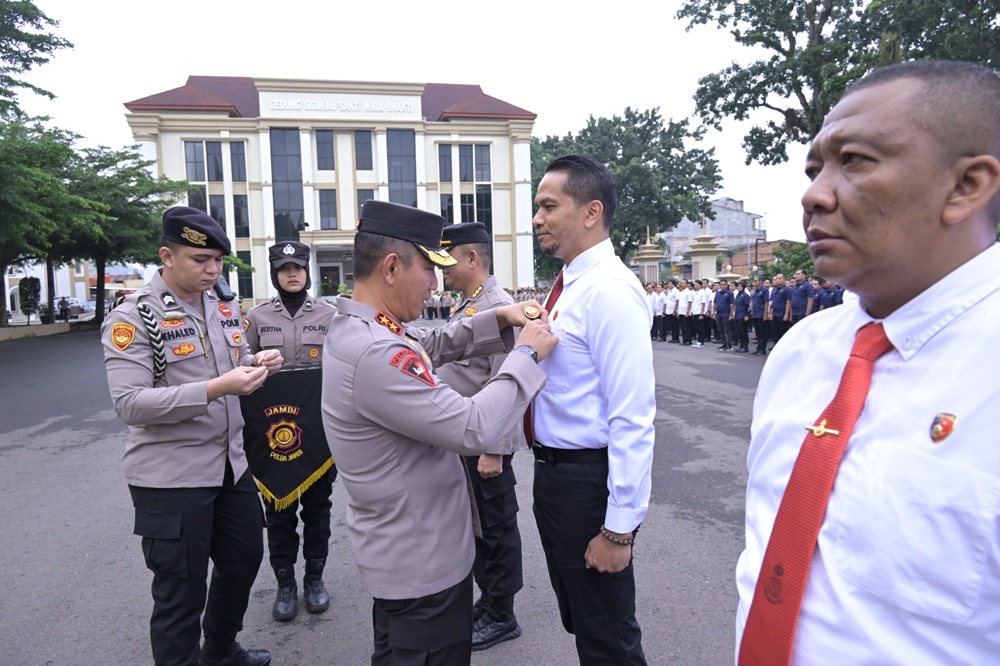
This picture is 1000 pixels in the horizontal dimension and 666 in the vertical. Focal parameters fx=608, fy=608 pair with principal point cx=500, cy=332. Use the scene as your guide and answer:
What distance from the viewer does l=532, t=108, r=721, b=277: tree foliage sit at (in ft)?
135

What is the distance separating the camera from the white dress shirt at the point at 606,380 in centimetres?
200

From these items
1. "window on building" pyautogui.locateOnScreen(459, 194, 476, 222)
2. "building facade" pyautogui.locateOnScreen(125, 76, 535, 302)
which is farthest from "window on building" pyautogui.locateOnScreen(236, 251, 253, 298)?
"window on building" pyautogui.locateOnScreen(459, 194, 476, 222)

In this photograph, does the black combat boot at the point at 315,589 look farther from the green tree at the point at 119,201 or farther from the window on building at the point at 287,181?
the window on building at the point at 287,181

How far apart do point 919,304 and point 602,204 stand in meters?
1.35

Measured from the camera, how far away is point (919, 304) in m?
1.02

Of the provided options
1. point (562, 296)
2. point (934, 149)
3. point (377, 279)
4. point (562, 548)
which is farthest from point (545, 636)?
point (934, 149)

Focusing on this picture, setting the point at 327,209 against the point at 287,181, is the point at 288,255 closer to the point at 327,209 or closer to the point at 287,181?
the point at 327,209

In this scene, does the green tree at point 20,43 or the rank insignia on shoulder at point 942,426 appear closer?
the rank insignia on shoulder at point 942,426

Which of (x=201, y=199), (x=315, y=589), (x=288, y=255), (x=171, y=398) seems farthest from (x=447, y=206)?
(x=171, y=398)

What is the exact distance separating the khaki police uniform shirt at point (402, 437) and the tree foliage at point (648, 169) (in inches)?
1603

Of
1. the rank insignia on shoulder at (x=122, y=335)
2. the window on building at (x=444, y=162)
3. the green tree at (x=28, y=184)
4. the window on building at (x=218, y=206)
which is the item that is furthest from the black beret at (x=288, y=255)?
the window on building at (x=444, y=162)

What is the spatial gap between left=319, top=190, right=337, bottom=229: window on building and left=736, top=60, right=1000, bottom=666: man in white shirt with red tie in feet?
140

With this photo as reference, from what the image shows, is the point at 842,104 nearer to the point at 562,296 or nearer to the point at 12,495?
the point at 562,296

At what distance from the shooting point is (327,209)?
41.3m
